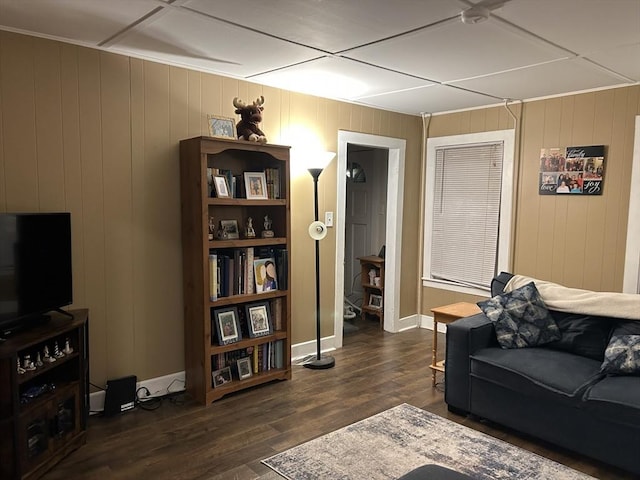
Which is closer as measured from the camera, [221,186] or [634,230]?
[221,186]

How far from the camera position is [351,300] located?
251 inches

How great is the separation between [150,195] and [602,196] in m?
3.59

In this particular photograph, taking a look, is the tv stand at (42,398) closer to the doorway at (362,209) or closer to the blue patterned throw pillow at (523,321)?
the blue patterned throw pillow at (523,321)

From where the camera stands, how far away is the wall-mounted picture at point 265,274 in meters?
3.71

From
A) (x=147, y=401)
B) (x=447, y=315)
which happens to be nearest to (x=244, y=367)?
(x=147, y=401)

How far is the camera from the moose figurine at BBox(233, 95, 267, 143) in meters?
3.55

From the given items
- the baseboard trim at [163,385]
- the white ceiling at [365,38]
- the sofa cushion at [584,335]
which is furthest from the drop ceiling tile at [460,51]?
the baseboard trim at [163,385]

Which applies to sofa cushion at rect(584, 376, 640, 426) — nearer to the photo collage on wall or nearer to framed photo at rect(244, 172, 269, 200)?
the photo collage on wall

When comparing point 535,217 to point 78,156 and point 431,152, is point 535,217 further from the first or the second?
point 78,156

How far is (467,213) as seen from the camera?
5.01 metres

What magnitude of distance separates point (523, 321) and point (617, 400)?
84 centimetres

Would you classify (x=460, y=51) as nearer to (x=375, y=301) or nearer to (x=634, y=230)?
(x=634, y=230)

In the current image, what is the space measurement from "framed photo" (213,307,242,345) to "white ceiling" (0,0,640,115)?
177 cm

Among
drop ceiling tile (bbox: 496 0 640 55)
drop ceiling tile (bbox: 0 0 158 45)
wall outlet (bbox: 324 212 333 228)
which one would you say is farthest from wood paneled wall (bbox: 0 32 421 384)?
drop ceiling tile (bbox: 496 0 640 55)
